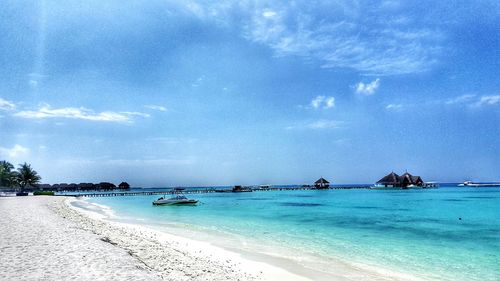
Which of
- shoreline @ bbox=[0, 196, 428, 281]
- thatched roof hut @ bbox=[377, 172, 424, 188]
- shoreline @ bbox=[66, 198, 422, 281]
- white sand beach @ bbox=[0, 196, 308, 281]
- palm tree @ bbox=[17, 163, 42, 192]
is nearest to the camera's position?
white sand beach @ bbox=[0, 196, 308, 281]

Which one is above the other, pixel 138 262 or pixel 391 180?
pixel 391 180

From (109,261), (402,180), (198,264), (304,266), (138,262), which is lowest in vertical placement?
(304,266)

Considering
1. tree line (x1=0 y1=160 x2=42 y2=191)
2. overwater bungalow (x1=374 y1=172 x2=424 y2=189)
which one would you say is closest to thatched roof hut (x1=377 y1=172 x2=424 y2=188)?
overwater bungalow (x1=374 y1=172 x2=424 y2=189)

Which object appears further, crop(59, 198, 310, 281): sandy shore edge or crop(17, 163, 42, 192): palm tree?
crop(17, 163, 42, 192): palm tree

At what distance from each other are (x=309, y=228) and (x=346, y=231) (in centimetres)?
240

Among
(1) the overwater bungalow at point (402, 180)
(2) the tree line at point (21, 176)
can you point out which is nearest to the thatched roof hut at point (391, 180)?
(1) the overwater bungalow at point (402, 180)

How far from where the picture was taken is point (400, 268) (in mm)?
11219

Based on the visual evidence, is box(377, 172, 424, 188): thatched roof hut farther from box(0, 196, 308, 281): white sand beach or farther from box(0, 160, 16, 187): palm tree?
box(0, 196, 308, 281): white sand beach

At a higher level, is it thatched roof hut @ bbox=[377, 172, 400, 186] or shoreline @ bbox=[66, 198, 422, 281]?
thatched roof hut @ bbox=[377, 172, 400, 186]

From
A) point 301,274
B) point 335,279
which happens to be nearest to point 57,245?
point 301,274

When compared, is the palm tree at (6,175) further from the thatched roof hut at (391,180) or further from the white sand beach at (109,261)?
the thatched roof hut at (391,180)

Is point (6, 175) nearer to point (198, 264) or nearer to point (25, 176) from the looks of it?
point (25, 176)

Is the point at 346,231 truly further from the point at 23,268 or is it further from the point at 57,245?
the point at 23,268

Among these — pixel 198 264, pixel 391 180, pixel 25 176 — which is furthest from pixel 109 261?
pixel 391 180
